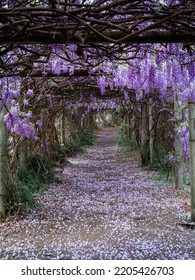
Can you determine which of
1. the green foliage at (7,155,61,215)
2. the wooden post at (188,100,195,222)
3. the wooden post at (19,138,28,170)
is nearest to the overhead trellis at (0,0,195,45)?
the wooden post at (188,100,195,222)

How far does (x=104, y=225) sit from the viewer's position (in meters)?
4.79

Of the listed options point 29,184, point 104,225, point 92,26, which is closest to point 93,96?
point 29,184

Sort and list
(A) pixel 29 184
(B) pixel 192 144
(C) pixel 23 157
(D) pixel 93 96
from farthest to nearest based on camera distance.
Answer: (D) pixel 93 96, (C) pixel 23 157, (A) pixel 29 184, (B) pixel 192 144

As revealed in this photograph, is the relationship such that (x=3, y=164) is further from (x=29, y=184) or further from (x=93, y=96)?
(x=93, y=96)

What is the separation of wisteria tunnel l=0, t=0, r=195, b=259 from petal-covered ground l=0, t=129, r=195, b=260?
12 mm

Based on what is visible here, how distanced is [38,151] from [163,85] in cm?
436

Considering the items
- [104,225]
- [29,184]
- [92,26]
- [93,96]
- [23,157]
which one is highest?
[92,26]

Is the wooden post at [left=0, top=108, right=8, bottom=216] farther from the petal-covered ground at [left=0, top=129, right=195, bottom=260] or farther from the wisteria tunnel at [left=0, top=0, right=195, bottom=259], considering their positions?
the petal-covered ground at [left=0, top=129, right=195, bottom=260]

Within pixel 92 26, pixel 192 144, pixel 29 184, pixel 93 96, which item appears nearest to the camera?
pixel 92 26

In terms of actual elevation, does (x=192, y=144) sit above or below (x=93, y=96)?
below

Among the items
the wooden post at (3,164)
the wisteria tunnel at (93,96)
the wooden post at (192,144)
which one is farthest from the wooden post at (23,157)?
the wooden post at (192,144)

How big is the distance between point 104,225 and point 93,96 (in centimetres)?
481

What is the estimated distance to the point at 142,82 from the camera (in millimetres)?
4520

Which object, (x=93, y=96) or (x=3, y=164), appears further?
(x=93, y=96)
